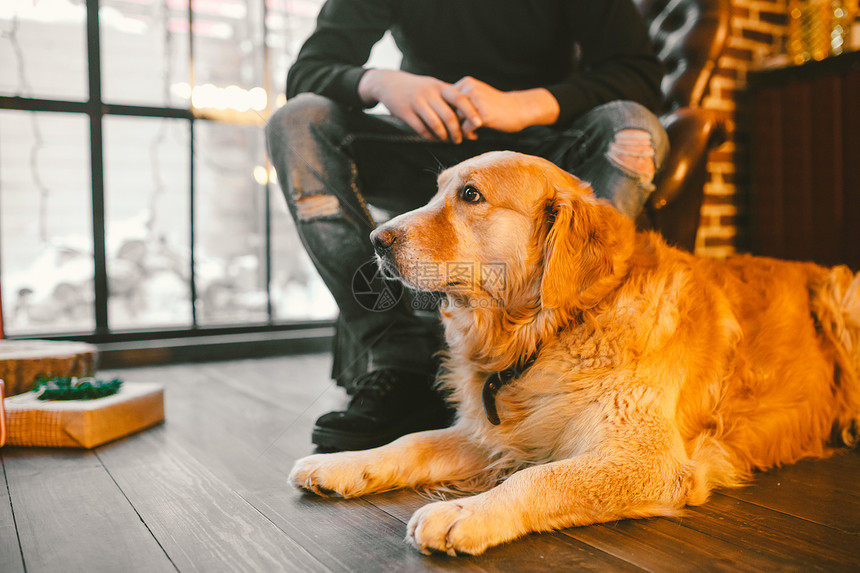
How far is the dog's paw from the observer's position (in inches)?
51.6

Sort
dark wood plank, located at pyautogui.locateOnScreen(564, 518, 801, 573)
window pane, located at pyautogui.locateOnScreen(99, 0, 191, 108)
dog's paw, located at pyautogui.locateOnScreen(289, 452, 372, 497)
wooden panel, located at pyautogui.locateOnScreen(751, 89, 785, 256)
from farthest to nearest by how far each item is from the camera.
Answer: wooden panel, located at pyautogui.locateOnScreen(751, 89, 785, 256)
window pane, located at pyautogui.locateOnScreen(99, 0, 191, 108)
dog's paw, located at pyautogui.locateOnScreen(289, 452, 372, 497)
dark wood plank, located at pyautogui.locateOnScreen(564, 518, 801, 573)

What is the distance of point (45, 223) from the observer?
3.28m

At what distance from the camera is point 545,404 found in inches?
52.2

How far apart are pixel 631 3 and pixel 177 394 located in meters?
2.19

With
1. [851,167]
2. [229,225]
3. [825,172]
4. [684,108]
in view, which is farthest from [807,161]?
[229,225]

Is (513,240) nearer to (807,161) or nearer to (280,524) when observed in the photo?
(280,524)

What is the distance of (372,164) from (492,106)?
1.54 ft

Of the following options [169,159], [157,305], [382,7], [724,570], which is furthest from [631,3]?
[157,305]

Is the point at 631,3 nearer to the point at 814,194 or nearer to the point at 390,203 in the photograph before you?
the point at 390,203

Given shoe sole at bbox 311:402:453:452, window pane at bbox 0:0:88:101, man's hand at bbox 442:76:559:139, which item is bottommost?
shoe sole at bbox 311:402:453:452

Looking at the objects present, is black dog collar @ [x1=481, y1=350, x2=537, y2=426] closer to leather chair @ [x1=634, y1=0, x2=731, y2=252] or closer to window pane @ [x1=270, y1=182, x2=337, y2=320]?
leather chair @ [x1=634, y1=0, x2=731, y2=252]

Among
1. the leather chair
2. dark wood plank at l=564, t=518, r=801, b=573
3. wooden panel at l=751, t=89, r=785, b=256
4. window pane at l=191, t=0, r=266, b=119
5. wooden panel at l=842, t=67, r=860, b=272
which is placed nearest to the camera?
dark wood plank at l=564, t=518, r=801, b=573

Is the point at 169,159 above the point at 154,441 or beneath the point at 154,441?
above

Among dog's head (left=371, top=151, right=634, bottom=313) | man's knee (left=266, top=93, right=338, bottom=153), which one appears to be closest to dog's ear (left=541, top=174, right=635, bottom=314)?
dog's head (left=371, top=151, right=634, bottom=313)
